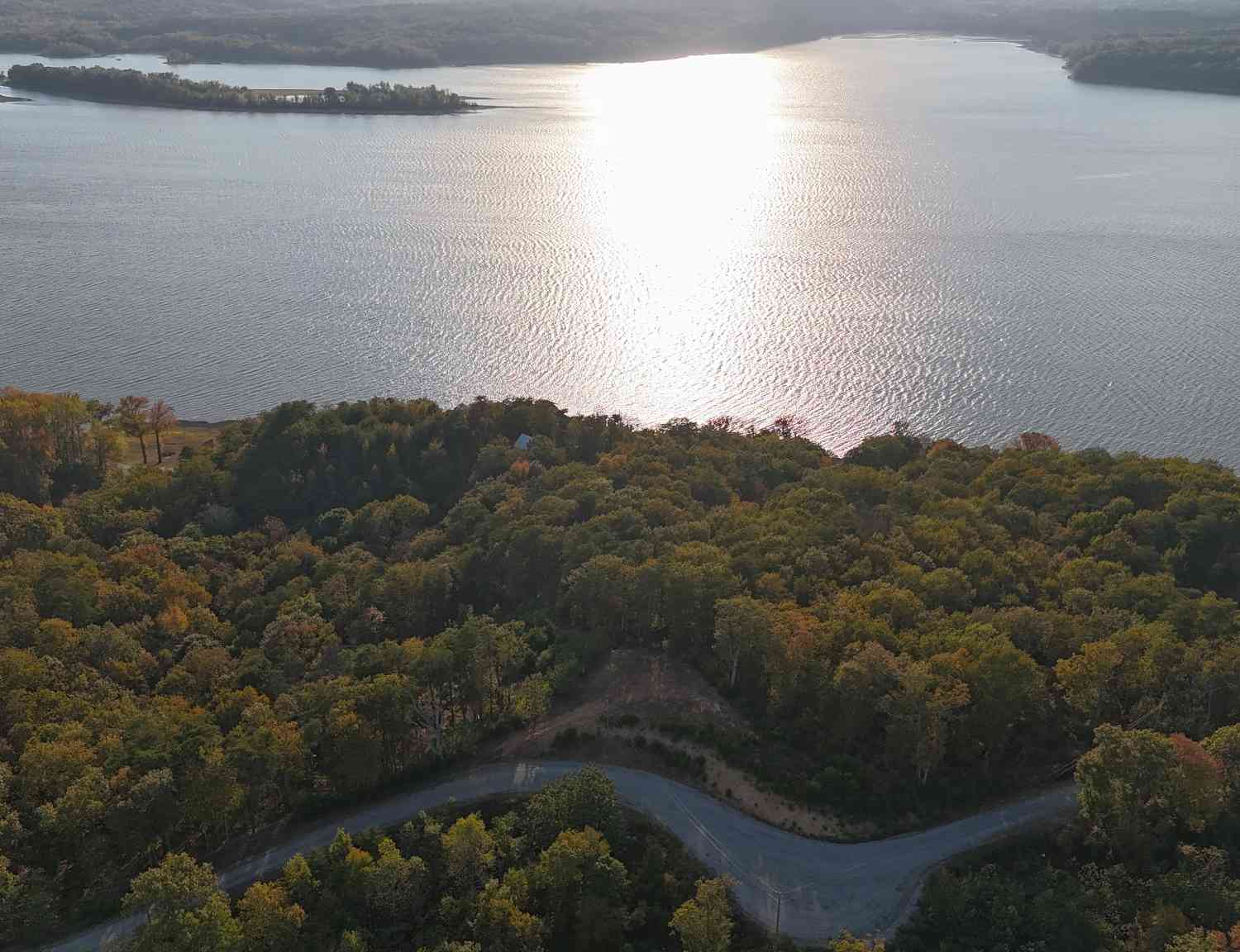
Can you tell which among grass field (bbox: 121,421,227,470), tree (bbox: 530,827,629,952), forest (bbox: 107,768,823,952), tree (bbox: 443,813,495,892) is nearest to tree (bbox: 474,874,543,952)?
forest (bbox: 107,768,823,952)

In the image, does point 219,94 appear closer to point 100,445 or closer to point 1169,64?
point 100,445

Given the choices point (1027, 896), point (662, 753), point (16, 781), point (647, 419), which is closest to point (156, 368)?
point (647, 419)

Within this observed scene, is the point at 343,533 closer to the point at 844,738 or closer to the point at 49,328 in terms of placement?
the point at 844,738

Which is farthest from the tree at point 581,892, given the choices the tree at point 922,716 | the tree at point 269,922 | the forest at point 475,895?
the tree at point 922,716

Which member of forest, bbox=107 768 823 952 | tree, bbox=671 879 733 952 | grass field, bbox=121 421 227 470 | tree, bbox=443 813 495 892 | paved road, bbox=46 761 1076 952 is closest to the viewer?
tree, bbox=671 879 733 952

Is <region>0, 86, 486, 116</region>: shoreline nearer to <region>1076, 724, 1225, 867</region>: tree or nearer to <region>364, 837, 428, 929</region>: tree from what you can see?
<region>364, 837, 428, 929</region>: tree

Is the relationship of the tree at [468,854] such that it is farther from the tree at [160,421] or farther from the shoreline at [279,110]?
the shoreline at [279,110]

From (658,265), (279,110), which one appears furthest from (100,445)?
(279,110)
